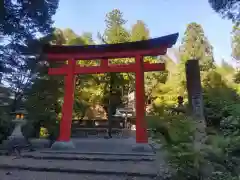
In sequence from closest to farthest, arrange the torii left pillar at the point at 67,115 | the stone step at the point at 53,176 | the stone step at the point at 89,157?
1. the stone step at the point at 53,176
2. the stone step at the point at 89,157
3. the torii left pillar at the point at 67,115

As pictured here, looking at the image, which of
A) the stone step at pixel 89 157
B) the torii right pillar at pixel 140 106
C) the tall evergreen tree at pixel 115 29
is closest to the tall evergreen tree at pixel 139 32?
the tall evergreen tree at pixel 115 29

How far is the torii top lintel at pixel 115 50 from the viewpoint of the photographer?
716 cm

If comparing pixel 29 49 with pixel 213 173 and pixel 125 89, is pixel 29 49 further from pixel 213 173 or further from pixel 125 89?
pixel 125 89

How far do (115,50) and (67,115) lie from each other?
9.15ft

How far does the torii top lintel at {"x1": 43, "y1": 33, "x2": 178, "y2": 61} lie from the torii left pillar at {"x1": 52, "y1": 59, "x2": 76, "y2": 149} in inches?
16.2

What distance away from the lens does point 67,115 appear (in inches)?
292

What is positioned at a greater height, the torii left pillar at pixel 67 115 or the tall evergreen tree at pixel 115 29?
the tall evergreen tree at pixel 115 29

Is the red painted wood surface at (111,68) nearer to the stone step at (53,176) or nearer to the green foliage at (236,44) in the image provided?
the stone step at (53,176)

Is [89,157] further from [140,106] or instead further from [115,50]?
[115,50]

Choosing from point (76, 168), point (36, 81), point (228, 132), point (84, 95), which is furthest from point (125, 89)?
point (228, 132)

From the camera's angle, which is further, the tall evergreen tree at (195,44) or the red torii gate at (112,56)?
the tall evergreen tree at (195,44)

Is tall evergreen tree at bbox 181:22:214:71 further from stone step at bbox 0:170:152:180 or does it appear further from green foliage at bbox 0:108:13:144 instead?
stone step at bbox 0:170:152:180

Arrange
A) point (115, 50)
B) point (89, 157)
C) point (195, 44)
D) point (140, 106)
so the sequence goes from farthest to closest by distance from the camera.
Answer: point (195, 44), point (115, 50), point (140, 106), point (89, 157)

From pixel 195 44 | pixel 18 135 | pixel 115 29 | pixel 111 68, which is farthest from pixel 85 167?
pixel 195 44
